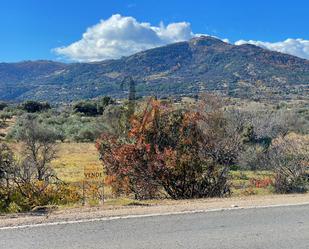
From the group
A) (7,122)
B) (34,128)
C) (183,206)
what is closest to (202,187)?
(183,206)

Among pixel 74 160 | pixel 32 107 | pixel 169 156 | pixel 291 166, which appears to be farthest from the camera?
pixel 32 107

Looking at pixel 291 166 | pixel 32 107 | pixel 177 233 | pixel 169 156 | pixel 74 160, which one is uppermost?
pixel 32 107

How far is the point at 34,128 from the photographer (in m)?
46.6

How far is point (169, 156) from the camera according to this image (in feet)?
48.5

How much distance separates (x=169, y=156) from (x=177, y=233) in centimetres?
741

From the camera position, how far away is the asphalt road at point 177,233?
6789 mm

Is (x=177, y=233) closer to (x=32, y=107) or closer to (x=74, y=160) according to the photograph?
(x=74, y=160)

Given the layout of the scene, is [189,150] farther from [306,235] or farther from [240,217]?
[306,235]

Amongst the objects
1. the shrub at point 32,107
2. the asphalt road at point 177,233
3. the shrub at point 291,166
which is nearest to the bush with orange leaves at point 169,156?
the shrub at point 291,166

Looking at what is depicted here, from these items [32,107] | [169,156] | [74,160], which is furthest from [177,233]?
[32,107]

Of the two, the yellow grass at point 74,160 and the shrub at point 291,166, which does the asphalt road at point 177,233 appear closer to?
the shrub at point 291,166

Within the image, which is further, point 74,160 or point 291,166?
point 74,160

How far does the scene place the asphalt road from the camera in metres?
6.79

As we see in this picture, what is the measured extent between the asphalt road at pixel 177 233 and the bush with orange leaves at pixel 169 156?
19.8 ft
